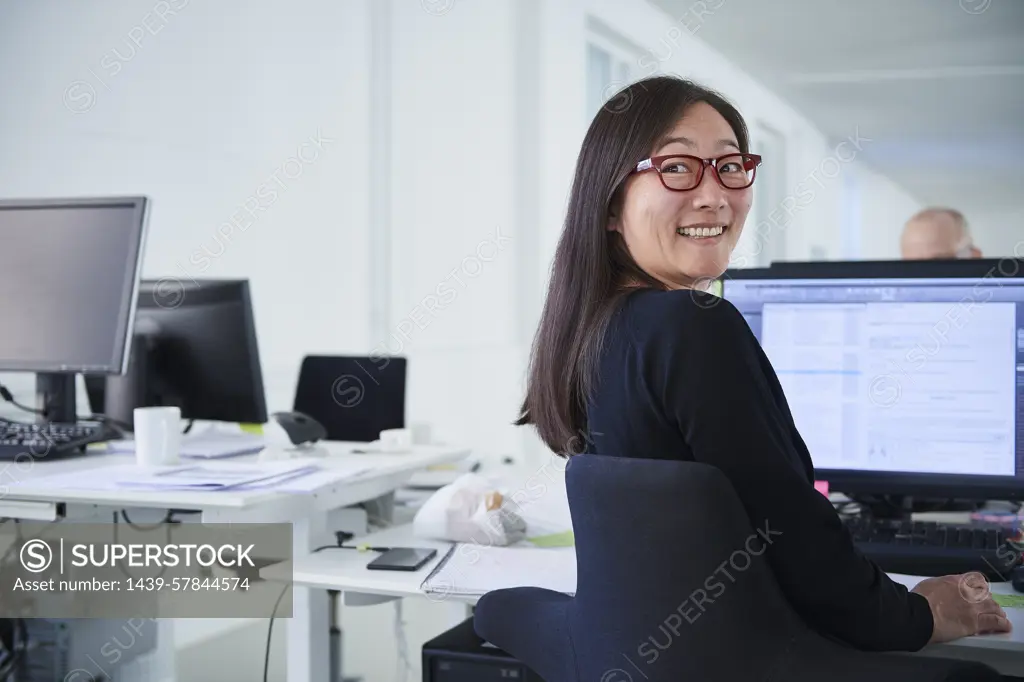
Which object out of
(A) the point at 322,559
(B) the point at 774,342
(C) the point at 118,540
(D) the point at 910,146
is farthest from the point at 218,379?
(D) the point at 910,146

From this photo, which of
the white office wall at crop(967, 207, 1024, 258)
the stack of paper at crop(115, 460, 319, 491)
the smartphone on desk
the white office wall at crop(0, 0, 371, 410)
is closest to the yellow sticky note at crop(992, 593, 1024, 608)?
the smartphone on desk

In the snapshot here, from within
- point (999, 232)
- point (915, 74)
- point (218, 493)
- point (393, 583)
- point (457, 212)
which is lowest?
point (393, 583)

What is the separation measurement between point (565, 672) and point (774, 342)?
0.80 m

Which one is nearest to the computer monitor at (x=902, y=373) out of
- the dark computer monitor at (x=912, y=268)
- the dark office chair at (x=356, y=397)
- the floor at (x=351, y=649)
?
the dark computer monitor at (x=912, y=268)

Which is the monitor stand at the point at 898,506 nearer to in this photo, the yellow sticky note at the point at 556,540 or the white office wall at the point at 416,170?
the yellow sticky note at the point at 556,540

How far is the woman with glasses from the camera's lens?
104 cm

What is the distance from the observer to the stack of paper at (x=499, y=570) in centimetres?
142

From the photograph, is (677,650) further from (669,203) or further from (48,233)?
(48,233)

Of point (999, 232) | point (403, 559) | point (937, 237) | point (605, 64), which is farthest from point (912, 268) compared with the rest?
point (999, 232)

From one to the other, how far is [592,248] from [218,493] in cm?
83

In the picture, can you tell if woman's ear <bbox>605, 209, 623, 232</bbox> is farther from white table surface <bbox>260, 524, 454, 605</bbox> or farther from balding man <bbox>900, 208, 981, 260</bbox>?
balding man <bbox>900, 208, 981, 260</bbox>

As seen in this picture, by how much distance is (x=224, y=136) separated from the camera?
4.16 metres

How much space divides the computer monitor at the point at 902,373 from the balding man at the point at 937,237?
8.85 feet

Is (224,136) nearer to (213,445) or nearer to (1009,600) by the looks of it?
(213,445)
